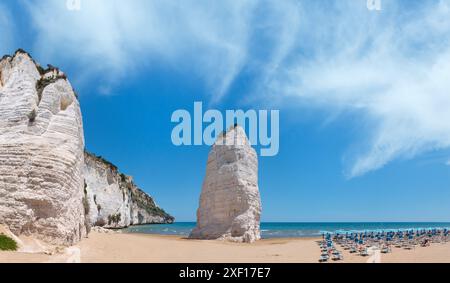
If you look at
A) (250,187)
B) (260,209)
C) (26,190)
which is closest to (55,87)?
(26,190)

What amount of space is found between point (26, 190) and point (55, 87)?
16.0 ft

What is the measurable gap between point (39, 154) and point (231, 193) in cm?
1417

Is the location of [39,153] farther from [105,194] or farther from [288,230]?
[288,230]

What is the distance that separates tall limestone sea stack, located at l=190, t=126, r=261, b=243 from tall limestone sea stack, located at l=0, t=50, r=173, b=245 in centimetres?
1001

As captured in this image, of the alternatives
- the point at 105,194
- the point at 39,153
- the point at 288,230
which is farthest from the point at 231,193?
the point at 288,230

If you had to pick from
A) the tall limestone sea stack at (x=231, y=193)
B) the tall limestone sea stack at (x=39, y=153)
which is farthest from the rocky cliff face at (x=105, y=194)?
the tall limestone sea stack at (x=39, y=153)

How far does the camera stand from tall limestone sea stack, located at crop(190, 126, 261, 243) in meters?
26.9

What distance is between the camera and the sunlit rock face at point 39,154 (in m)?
14.9

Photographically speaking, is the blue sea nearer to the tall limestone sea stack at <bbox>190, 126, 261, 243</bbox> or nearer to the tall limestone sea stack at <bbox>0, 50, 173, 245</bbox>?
the tall limestone sea stack at <bbox>190, 126, 261, 243</bbox>

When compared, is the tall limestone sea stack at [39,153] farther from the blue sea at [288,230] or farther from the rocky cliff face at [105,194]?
the rocky cliff face at [105,194]
